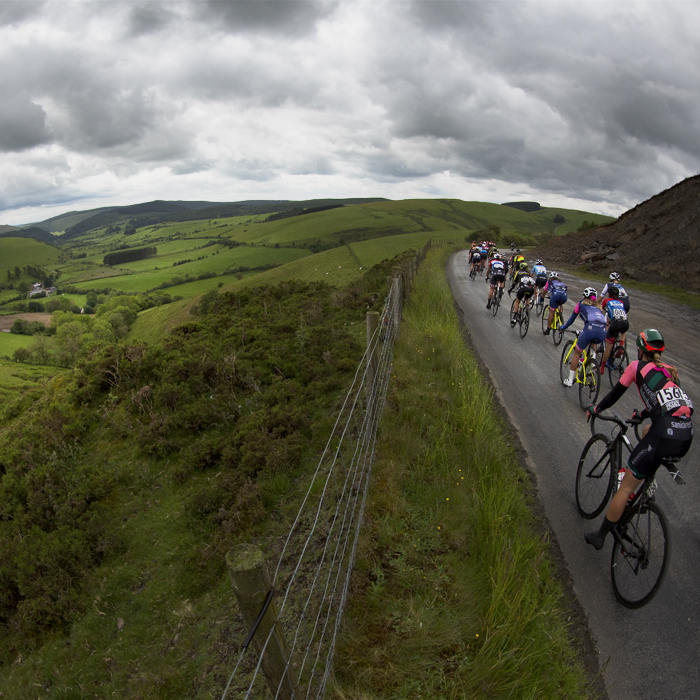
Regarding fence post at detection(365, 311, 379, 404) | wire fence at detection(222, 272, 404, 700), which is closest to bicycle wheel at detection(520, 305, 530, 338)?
wire fence at detection(222, 272, 404, 700)

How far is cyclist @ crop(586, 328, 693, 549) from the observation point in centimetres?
427

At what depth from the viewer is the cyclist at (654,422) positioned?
4.27m

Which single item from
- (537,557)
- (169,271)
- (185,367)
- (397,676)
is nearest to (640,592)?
(537,557)

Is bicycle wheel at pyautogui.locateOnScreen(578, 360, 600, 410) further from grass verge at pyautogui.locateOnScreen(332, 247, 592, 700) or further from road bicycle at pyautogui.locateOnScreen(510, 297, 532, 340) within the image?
road bicycle at pyautogui.locateOnScreen(510, 297, 532, 340)

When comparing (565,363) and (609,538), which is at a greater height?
(565,363)

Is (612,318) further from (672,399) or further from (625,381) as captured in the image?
(672,399)

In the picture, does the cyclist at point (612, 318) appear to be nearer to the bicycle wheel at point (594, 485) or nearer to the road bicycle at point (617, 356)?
the road bicycle at point (617, 356)

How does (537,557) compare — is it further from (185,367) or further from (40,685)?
(185,367)

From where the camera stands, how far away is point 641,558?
438cm

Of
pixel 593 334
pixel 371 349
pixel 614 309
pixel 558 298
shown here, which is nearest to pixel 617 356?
pixel 614 309

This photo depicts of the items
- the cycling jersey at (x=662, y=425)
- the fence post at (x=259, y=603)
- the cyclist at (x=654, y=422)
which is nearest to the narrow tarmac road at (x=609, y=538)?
the cyclist at (x=654, y=422)

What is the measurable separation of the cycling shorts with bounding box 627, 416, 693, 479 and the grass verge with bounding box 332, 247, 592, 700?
1473 mm

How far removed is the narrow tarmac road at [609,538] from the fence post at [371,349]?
3030mm

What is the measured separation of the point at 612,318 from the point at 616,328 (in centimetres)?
103
